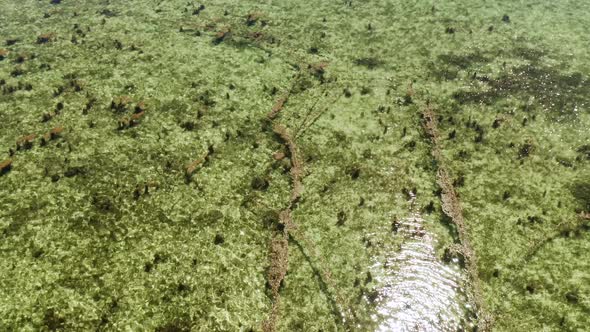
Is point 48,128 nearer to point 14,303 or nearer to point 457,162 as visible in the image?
point 14,303

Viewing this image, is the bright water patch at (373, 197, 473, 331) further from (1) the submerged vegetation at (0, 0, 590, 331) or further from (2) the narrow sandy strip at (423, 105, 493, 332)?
(2) the narrow sandy strip at (423, 105, 493, 332)

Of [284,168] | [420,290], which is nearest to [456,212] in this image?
[420,290]

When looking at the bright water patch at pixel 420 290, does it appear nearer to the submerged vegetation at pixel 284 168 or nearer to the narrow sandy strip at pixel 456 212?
the submerged vegetation at pixel 284 168

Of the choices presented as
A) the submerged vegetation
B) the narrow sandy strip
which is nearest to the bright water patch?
the submerged vegetation

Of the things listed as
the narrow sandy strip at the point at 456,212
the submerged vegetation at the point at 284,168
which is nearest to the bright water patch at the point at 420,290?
the submerged vegetation at the point at 284,168

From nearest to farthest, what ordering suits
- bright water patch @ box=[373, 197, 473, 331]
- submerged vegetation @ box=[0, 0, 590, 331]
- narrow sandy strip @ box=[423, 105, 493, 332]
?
bright water patch @ box=[373, 197, 473, 331]
narrow sandy strip @ box=[423, 105, 493, 332]
submerged vegetation @ box=[0, 0, 590, 331]

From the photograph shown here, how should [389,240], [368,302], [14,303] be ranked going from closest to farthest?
[14,303]
[368,302]
[389,240]

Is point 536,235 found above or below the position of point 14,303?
below

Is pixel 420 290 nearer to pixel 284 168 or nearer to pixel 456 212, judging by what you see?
pixel 456 212

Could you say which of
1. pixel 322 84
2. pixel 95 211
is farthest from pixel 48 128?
pixel 322 84
